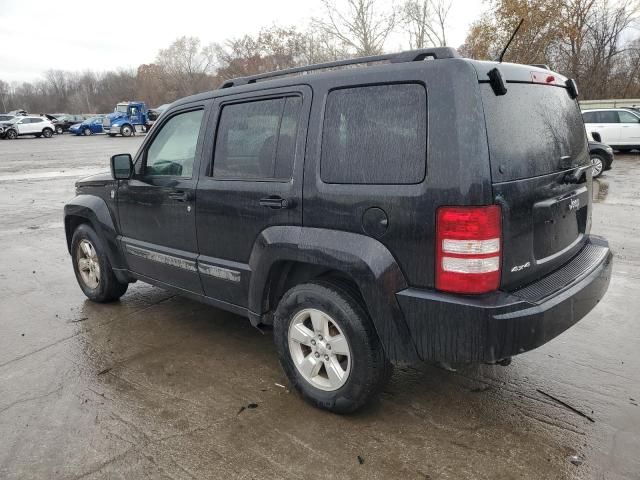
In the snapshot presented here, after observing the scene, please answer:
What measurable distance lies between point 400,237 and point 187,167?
Result: 2.00 m

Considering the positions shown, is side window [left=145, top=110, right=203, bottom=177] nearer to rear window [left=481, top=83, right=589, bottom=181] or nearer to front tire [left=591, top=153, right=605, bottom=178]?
rear window [left=481, top=83, right=589, bottom=181]

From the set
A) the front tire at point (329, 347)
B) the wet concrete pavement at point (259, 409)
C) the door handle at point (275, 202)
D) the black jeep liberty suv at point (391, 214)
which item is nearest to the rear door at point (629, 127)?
the wet concrete pavement at point (259, 409)

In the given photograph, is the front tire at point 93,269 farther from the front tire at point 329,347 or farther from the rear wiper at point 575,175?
the rear wiper at point 575,175

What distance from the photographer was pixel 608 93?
34.7 meters

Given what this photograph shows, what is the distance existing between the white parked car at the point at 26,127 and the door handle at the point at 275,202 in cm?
4410

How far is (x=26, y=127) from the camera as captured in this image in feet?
134

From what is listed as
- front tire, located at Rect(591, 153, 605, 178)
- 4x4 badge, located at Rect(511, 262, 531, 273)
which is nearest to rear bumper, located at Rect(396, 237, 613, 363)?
4x4 badge, located at Rect(511, 262, 531, 273)

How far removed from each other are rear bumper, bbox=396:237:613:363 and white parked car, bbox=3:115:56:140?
148 feet

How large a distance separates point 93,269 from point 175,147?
1815 millimetres

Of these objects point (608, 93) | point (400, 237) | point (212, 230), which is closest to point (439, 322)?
point (400, 237)

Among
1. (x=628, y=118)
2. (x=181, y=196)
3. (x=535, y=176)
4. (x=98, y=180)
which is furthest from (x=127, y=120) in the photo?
(x=535, y=176)

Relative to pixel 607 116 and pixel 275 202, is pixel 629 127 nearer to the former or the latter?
pixel 607 116

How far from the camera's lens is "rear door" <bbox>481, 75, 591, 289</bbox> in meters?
2.56

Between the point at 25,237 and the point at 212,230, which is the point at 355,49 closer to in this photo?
the point at 25,237
